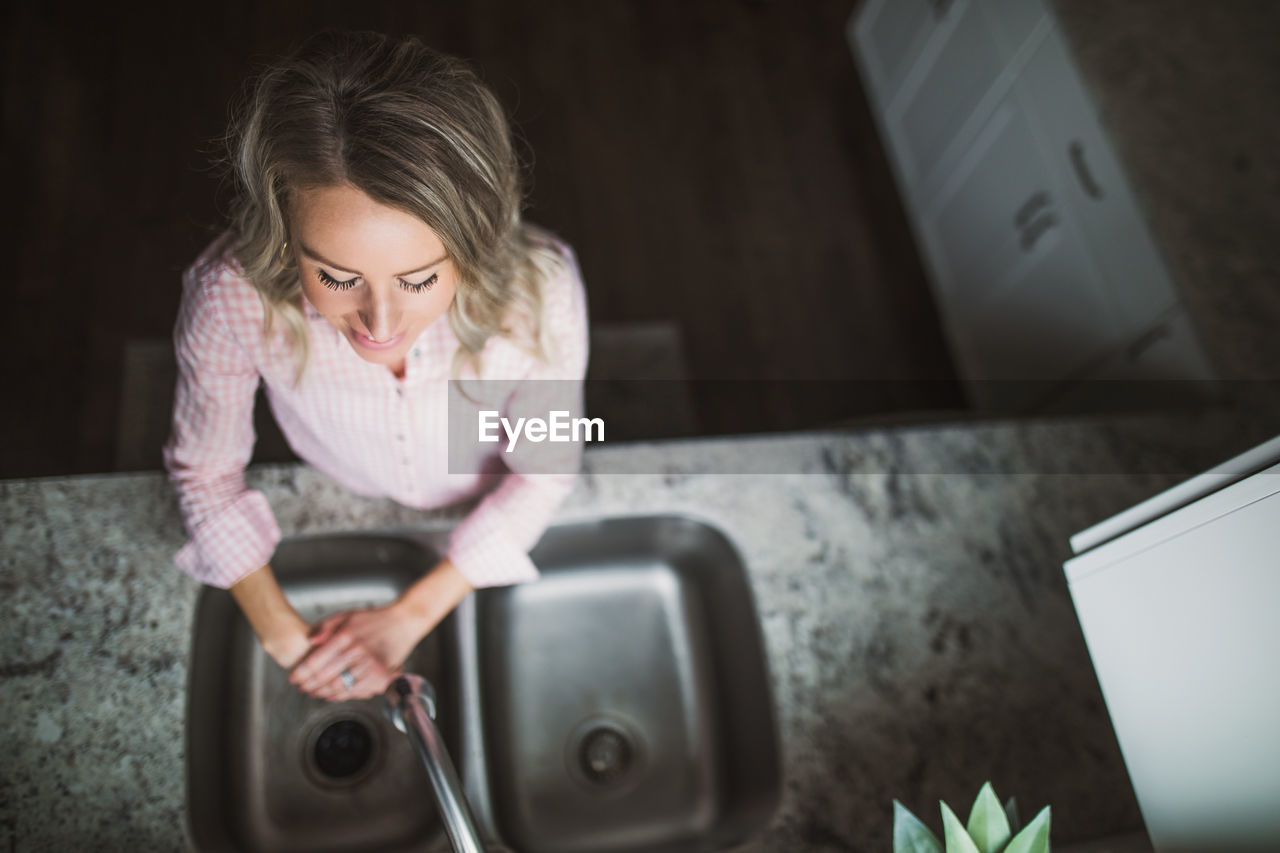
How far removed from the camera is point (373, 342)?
2.39 ft

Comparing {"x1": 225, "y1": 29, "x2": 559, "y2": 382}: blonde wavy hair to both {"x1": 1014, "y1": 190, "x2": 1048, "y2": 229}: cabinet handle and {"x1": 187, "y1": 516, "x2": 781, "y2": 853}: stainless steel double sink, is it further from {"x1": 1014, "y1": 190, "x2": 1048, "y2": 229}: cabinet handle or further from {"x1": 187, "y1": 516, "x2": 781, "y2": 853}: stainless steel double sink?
{"x1": 1014, "y1": 190, "x2": 1048, "y2": 229}: cabinet handle

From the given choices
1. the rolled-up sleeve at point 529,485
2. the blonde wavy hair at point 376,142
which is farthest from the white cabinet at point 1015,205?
the blonde wavy hair at point 376,142

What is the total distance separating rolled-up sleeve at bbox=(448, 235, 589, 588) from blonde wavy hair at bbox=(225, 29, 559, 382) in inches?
7.1

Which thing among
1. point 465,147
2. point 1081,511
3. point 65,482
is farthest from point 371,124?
point 1081,511

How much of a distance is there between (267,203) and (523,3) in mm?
2018

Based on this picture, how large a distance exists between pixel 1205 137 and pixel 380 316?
1661 millimetres

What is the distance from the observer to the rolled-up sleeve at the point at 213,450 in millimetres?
809

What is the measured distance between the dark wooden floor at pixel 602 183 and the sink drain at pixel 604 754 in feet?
3.65

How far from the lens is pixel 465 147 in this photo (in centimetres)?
66

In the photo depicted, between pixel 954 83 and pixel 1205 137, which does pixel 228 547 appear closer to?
pixel 1205 137

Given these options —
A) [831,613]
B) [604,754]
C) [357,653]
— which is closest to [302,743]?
[357,653]

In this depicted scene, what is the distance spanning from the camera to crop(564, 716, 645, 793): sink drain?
3.37ft

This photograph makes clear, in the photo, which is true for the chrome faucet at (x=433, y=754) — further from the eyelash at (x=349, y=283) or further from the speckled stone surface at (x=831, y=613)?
the eyelash at (x=349, y=283)

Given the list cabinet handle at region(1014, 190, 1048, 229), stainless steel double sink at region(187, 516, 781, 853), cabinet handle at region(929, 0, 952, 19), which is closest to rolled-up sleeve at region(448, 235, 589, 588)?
stainless steel double sink at region(187, 516, 781, 853)
